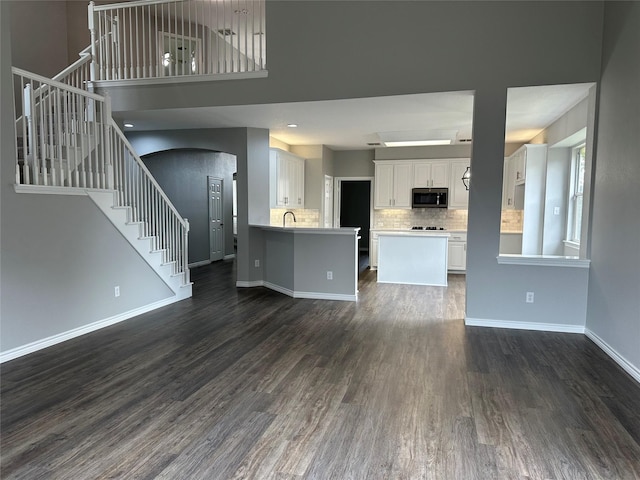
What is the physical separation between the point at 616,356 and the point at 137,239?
512cm

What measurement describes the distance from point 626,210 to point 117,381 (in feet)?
14.5

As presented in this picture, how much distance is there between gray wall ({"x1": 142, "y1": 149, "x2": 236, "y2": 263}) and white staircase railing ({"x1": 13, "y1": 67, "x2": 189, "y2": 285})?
2.81 m

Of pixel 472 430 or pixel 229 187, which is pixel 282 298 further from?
pixel 229 187

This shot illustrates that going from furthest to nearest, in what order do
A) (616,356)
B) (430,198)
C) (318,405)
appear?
(430,198) → (616,356) → (318,405)

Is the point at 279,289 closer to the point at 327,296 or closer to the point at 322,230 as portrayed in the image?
the point at 327,296

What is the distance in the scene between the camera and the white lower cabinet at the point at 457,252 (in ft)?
26.7

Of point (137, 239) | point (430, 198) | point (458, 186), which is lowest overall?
point (137, 239)

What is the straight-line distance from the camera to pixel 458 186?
27.4ft

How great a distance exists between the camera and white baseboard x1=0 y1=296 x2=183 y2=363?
348cm

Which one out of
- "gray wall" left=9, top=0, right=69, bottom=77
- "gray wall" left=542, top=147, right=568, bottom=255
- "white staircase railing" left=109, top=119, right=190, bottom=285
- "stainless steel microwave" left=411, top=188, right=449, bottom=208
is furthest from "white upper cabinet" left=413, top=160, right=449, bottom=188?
"gray wall" left=9, top=0, right=69, bottom=77

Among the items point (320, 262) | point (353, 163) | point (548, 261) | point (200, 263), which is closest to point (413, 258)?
point (320, 262)

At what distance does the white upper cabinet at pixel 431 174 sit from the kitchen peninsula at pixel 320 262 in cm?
340

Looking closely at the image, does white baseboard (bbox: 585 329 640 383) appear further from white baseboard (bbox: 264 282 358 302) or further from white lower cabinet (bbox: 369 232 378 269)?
white lower cabinet (bbox: 369 232 378 269)

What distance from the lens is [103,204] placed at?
14.4 ft
